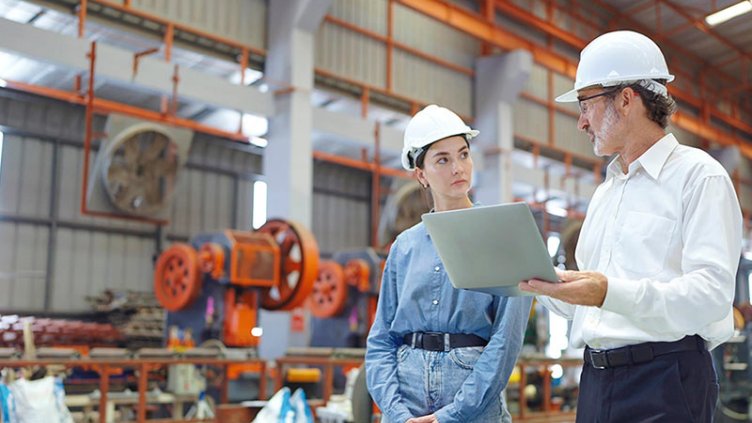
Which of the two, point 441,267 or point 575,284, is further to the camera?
point 441,267

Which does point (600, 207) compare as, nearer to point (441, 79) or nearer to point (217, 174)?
point (441, 79)

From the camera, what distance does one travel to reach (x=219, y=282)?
27.6 ft

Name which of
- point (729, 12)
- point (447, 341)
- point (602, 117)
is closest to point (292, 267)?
point (447, 341)

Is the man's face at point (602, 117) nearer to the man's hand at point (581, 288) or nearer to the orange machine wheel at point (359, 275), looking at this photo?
→ the man's hand at point (581, 288)

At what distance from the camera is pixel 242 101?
10945mm

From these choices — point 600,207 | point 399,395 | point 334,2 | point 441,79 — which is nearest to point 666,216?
point 600,207

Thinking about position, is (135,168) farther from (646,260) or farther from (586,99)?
(646,260)

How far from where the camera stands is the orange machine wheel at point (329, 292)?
33.7ft

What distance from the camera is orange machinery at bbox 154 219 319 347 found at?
27.4 ft

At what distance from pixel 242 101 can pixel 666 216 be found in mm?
9546

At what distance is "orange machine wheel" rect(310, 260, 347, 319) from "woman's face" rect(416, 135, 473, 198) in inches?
306

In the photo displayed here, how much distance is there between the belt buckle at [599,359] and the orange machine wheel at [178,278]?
687 cm

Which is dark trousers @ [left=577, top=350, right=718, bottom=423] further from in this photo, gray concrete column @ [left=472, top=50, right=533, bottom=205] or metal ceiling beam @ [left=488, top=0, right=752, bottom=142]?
gray concrete column @ [left=472, top=50, right=533, bottom=205]

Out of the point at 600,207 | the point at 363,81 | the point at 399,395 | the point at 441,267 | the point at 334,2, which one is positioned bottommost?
the point at 399,395
